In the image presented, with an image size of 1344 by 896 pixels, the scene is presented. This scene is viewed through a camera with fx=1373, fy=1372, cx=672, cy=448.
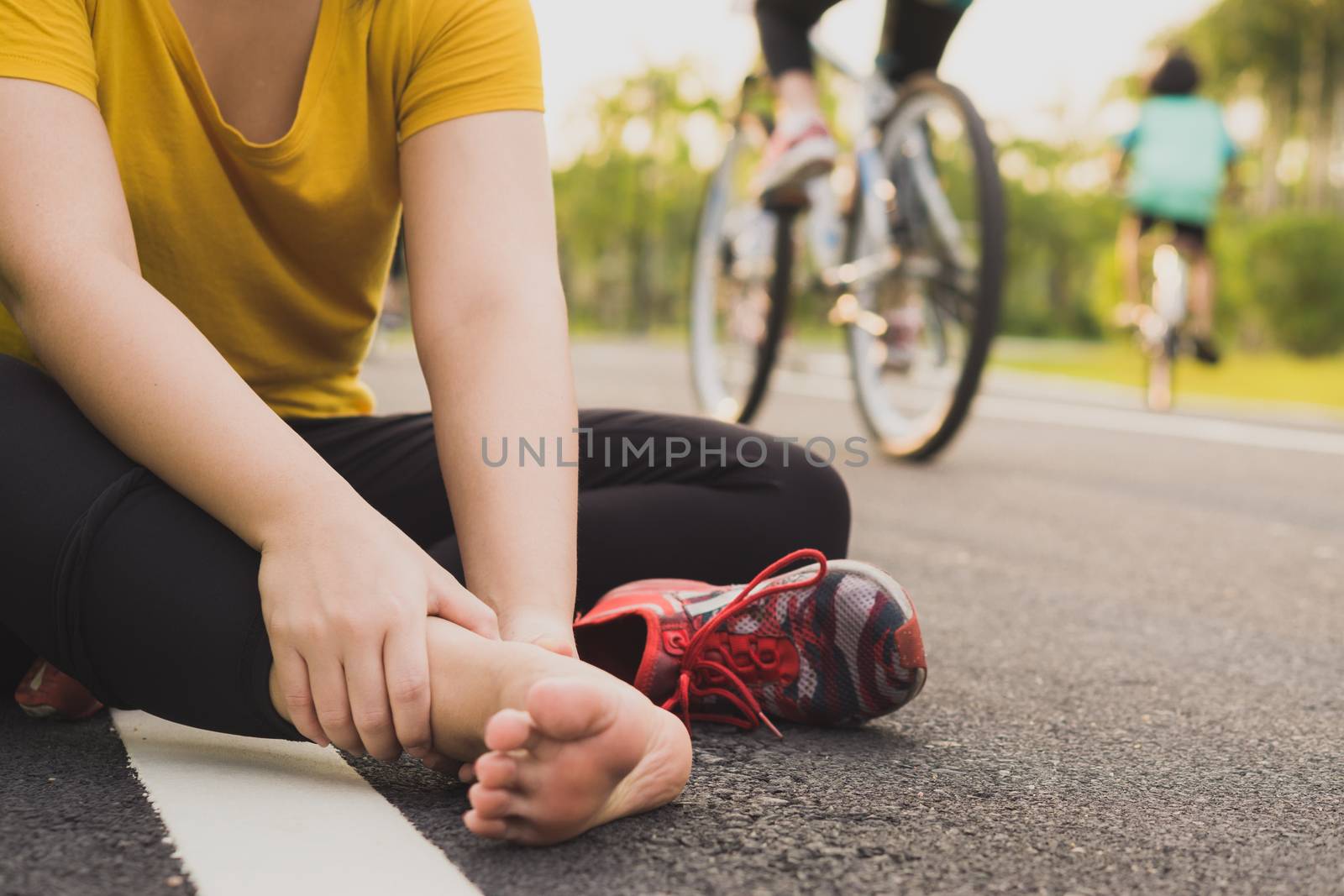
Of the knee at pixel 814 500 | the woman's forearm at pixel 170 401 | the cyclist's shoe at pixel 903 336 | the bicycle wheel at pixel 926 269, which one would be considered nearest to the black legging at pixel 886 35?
the bicycle wheel at pixel 926 269

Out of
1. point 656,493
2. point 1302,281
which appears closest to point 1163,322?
point 656,493

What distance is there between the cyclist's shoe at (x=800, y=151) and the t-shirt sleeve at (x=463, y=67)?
242 cm

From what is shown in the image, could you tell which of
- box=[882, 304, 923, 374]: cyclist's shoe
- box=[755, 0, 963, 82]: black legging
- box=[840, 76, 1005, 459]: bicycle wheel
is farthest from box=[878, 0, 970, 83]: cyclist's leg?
box=[882, 304, 923, 374]: cyclist's shoe

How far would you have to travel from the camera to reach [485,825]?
1029 millimetres

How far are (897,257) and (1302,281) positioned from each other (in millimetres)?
13658

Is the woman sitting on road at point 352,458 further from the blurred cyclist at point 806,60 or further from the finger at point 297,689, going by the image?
the blurred cyclist at point 806,60

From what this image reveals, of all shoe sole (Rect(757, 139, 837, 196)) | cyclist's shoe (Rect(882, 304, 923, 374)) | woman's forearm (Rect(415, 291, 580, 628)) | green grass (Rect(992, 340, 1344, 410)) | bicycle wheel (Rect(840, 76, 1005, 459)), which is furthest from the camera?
green grass (Rect(992, 340, 1344, 410))

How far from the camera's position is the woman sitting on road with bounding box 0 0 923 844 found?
1103 mm

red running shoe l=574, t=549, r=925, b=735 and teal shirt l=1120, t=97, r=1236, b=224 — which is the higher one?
teal shirt l=1120, t=97, r=1236, b=224

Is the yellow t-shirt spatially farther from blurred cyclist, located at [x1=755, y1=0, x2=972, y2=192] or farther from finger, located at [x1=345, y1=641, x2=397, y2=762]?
blurred cyclist, located at [x1=755, y1=0, x2=972, y2=192]

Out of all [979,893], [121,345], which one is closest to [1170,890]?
[979,893]

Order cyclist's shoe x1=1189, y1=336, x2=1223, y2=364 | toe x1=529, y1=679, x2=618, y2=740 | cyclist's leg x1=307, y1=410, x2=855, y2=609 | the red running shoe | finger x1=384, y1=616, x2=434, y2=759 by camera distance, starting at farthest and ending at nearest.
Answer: cyclist's shoe x1=1189, y1=336, x2=1223, y2=364, cyclist's leg x1=307, y1=410, x2=855, y2=609, the red running shoe, finger x1=384, y1=616, x2=434, y2=759, toe x1=529, y1=679, x2=618, y2=740

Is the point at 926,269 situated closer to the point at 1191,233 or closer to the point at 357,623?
the point at 357,623

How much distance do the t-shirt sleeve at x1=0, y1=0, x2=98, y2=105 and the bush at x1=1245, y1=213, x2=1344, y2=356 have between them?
1609 centimetres
